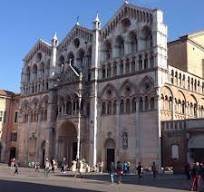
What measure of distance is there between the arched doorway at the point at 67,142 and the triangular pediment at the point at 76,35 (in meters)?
12.3

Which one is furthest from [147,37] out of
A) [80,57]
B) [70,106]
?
[70,106]

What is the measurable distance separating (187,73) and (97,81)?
11.2m

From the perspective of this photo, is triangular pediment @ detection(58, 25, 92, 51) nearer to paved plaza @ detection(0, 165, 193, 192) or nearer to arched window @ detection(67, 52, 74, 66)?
arched window @ detection(67, 52, 74, 66)

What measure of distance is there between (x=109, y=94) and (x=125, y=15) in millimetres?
10064

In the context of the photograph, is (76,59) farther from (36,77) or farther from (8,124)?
(8,124)

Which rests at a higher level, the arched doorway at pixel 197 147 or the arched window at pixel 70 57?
the arched window at pixel 70 57

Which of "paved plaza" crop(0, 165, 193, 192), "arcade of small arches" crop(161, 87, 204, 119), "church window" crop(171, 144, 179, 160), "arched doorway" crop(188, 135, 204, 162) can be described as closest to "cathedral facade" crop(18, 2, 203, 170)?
"arcade of small arches" crop(161, 87, 204, 119)

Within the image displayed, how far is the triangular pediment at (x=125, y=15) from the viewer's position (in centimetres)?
4381

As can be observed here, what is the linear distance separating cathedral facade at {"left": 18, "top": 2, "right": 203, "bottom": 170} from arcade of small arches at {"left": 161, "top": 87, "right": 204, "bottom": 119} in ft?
0.36

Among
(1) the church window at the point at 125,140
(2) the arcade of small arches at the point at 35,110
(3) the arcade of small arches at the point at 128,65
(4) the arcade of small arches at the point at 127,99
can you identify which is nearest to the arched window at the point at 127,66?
(3) the arcade of small arches at the point at 128,65

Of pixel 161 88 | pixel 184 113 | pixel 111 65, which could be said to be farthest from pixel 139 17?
pixel 184 113

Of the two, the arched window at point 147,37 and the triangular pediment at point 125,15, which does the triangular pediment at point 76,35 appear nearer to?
the triangular pediment at point 125,15

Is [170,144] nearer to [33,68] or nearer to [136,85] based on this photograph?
[136,85]

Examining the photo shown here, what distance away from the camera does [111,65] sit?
46.6 meters
